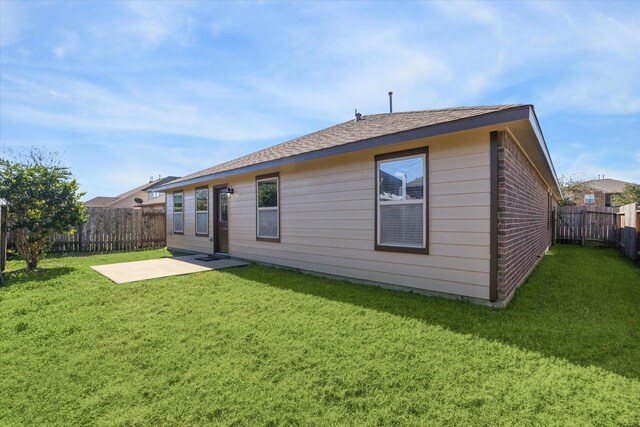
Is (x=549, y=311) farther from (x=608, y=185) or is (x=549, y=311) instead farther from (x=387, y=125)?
(x=608, y=185)

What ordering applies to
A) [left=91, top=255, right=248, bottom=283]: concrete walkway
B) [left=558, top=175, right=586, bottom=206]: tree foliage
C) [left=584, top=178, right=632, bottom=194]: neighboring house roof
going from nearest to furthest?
[left=91, top=255, right=248, bottom=283]: concrete walkway < [left=558, top=175, right=586, bottom=206]: tree foliage < [left=584, top=178, right=632, bottom=194]: neighboring house roof

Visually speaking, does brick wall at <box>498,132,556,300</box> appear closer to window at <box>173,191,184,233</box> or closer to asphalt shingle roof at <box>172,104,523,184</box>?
asphalt shingle roof at <box>172,104,523,184</box>

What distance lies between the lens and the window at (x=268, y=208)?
7.51 meters

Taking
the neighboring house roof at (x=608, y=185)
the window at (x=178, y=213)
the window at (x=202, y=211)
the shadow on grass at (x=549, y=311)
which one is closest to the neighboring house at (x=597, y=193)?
the neighboring house roof at (x=608, y=185)

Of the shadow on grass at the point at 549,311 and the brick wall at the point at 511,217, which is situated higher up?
the brick wall at the point at 511,217

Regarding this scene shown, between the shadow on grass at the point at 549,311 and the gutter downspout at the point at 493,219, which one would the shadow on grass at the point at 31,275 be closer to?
the shadow on grass at the point at 549,311

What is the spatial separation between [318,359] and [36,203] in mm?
8589

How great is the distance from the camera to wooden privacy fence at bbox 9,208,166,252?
11664 mm

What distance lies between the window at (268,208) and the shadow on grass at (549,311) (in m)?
1.43

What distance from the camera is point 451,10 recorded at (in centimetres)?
559

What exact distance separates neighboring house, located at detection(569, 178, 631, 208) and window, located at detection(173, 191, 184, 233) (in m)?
31.7

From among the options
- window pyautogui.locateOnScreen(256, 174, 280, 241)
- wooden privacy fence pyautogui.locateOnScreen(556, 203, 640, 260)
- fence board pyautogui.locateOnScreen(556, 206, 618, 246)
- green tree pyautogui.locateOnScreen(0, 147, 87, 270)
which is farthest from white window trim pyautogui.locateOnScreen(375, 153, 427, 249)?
fence board pyautogui.locateOnScreen(556, 206, 618, 246)

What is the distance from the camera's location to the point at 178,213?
11945 mm

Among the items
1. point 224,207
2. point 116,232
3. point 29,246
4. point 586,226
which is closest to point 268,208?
point 224,207
